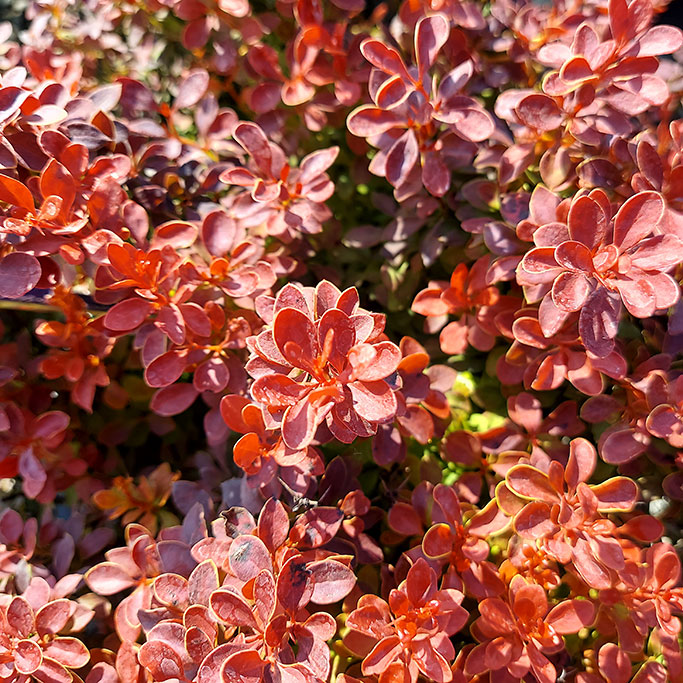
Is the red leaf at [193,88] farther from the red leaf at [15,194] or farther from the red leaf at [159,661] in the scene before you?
the red leaf at [159,661]

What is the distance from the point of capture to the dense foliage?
0.88m

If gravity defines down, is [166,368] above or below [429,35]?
below

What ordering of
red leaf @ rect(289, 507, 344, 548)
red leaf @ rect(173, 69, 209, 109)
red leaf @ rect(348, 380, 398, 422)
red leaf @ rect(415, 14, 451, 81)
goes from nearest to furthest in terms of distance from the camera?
red leaf @ rect(348, 380, 398, 422), red leaf @ rect(289, 507, 344, 548), red leaf @ rect(415, 14, 451, 81), red leaf @ rect(173, 69, 209, 109)

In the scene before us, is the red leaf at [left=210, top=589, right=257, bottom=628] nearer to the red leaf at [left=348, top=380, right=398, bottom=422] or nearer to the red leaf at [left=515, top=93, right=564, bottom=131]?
the red leaf at [left=348, top=380, right=398, bottom=422]

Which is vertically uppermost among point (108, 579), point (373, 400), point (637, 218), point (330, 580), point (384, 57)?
point (384, 57)

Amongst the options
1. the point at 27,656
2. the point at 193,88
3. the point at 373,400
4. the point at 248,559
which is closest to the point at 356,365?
the point at 373,400

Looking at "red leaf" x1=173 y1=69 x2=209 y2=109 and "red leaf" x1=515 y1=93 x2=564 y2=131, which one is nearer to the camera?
"red leaf" x1=515 y1=93 x2=564 y2=131

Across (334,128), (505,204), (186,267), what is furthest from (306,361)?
(334,128)

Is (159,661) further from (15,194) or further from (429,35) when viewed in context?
(429,35)

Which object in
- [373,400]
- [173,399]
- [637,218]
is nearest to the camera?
[373,400]

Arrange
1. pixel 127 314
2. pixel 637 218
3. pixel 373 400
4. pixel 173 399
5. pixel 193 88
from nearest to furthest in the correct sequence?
pixel 373 400 < pixel 637 218 < pixel 127 314 < pixel 173 399 < pixel 193 88

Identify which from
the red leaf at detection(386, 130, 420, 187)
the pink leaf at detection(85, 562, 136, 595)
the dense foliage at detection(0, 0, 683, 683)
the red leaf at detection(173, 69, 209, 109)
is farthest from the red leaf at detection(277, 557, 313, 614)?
the red leaf at detection(173, 69, 209, 109)

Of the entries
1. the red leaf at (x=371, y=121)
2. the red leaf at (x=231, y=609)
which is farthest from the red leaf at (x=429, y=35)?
the red leaf at (x=231, y=609)

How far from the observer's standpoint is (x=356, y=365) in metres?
0.78
